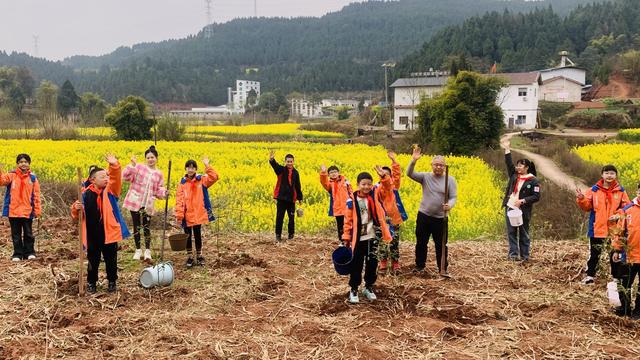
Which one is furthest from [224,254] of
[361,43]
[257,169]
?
[361,43]

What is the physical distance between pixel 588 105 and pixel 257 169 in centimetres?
4667

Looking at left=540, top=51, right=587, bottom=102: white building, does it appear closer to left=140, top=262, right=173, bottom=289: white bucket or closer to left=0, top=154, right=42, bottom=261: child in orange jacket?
left=0, top=154, right=42, bottom=261: child in orange jacket

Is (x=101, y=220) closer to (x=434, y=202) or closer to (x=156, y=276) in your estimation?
(x=156, y=276)

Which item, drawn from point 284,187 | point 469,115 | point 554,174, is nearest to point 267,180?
point 284,187

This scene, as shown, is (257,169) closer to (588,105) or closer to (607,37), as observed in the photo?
(588,105)

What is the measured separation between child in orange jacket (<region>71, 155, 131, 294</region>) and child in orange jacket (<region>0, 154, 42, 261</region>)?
2.01 m

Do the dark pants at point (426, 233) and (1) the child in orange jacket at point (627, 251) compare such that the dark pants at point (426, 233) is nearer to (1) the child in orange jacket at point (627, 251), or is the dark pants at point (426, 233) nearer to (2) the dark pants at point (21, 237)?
(1) the child in orange jacket at point (627, 251)

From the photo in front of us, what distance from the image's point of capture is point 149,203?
766 centimetres

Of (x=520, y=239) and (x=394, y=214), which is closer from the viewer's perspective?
(x=394, y=214)

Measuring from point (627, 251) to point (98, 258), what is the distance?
6.11 m

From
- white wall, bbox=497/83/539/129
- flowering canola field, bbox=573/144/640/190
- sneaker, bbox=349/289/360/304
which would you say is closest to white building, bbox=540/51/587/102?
white wall, bbox=497/83/539/129

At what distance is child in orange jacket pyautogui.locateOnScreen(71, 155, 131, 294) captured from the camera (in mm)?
6312

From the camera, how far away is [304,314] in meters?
5.94

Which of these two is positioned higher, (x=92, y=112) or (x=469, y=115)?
(x=92, y=112)
